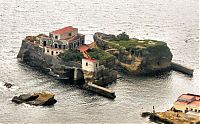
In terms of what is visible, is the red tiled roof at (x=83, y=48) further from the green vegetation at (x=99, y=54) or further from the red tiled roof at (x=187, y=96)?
the red tiled roof at (x=187, y=96)

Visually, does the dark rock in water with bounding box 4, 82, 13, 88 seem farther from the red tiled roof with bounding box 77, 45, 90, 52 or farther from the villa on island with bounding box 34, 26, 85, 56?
the red tiled roof with bounding box 77, 45, 90, 52

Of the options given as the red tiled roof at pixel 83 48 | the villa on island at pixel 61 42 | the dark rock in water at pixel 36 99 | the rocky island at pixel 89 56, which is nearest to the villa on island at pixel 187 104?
the rocky island at pixel 89 56

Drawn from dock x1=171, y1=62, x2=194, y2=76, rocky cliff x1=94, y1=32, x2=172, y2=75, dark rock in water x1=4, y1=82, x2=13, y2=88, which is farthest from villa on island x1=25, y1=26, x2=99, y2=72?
dark rock in water x1=4, y1=82, x2=13, y2=88

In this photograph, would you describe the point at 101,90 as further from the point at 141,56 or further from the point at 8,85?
the point at 141,56

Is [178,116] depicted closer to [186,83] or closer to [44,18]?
[186,83]

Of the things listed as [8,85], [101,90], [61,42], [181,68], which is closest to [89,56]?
[61,42]
